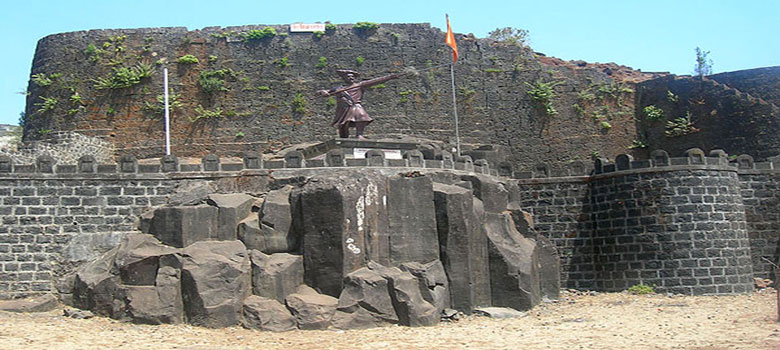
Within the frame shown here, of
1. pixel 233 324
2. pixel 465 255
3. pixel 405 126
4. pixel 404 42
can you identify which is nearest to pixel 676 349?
pixel 465 255

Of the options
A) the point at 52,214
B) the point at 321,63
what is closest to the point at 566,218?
the point at 321,63

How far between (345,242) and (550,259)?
701 cm

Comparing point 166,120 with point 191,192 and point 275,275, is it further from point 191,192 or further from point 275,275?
point 275,275

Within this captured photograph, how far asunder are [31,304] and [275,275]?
18.8 ft

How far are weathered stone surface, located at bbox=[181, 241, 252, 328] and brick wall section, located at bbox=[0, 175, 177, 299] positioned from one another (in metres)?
3.12

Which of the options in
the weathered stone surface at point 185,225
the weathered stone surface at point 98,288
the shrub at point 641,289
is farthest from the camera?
the shrub at point 641,289

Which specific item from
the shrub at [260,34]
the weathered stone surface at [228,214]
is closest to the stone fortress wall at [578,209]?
the weathered stone surface at [228,214]

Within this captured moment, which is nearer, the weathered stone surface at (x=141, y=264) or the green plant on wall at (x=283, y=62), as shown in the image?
the weathered stone surface at (x=141, y=264)

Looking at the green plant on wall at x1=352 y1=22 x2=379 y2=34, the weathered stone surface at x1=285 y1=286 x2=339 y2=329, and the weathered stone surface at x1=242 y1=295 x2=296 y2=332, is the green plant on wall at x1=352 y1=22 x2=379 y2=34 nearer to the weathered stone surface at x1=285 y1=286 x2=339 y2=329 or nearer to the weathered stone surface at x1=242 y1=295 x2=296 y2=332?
the weathered stone surface at x1=285 y1=286 x2=339 y2=329

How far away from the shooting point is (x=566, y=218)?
88.7ft

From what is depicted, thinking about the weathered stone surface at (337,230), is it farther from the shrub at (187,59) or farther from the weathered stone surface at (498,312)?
the shrub at (187,59)

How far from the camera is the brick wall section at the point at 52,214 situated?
2092cm

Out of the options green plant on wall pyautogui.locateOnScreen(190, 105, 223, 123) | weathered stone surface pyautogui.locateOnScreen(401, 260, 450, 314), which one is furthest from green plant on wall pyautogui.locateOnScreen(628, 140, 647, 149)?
weathered stone surface pyautogui.locateOnScreen(401, 260, 450, 314)

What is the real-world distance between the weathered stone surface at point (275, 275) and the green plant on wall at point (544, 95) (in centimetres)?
1969
